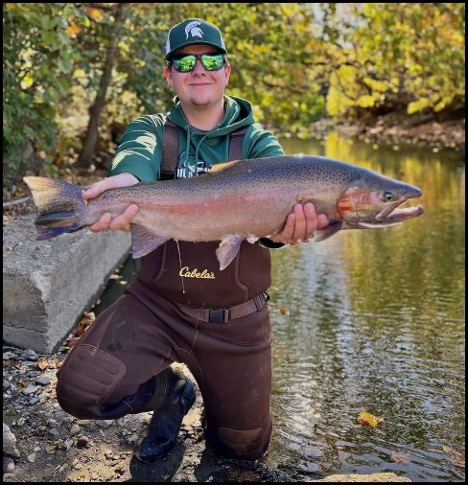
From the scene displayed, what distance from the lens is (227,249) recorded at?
317 cm

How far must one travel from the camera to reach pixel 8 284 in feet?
16.1

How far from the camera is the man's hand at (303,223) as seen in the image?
10.2 feet

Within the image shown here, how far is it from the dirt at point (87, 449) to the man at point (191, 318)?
4.1 inches

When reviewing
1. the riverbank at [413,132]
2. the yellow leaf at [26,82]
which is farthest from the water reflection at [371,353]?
the riverbank at [413,132]

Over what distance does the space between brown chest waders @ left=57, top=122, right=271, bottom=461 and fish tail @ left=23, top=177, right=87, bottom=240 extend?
0.66 m

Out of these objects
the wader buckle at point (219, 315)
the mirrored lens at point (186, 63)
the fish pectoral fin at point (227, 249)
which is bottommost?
the wader buckle at point (219, 315)

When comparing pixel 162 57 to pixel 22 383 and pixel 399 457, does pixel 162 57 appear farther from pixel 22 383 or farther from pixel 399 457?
pixel 399 457

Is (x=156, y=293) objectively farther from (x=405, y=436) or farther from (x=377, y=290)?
(x=377, y=290)

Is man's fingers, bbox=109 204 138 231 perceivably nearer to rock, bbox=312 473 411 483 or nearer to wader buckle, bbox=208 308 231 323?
wader buckle, bbox=208 308 231 323

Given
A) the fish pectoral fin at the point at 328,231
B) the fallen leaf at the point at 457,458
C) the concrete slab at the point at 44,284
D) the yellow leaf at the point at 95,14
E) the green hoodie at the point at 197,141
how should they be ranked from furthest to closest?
the yellow leaf at the point at 95,14, the concrete slab at the point at 44,284, the fallen leaf at the point at 457,458, the green hoodie at the point at 197,141, the fish pectoral fin at the point at 328,231

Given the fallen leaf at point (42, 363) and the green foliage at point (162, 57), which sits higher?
the green foliage at point (162, 57)

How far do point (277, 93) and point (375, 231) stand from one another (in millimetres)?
4091

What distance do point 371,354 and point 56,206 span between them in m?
3.34

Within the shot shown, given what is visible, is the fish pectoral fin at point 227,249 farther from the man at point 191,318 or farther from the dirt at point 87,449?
the dirt at point 87,449
